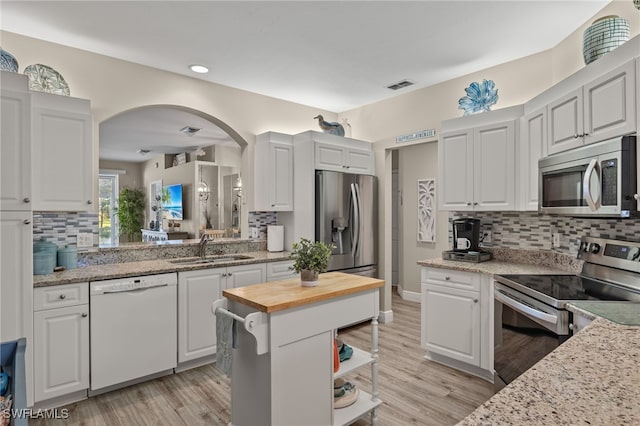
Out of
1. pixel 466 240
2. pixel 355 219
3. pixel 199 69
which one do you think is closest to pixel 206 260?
pixel 355 219

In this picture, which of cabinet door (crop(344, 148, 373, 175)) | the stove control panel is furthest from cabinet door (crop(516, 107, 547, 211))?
cabinet door (crop(344, 148, 373, 175))

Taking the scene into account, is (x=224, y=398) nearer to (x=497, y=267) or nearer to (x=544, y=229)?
(x=497, y=267)

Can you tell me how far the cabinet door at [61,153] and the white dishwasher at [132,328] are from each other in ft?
2.31

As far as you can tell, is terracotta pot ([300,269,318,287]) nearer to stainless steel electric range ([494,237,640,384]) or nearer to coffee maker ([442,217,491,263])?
stainless steel electric range ([494,237,640,384])

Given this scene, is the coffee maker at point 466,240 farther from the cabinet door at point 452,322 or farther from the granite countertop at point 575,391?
the granite countertop at point 575,391

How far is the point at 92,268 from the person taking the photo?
9.45 feet

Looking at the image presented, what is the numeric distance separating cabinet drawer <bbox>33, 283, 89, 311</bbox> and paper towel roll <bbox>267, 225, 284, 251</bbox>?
6.28 ft

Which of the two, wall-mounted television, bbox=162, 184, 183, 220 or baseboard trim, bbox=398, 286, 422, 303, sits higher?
wall-mounted television, bbox=162, 184, 183, 220

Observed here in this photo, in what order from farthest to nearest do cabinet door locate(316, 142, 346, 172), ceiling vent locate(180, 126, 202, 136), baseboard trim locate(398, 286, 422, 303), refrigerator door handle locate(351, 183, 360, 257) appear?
ceiling vent locate(180, 126, 202, 136) < baseboard trim locate(398, 286, 422, 303) < refrigerator door handle locate(351, 183, 360, 257) < cabinet door locate(316, 142, 346, 172)

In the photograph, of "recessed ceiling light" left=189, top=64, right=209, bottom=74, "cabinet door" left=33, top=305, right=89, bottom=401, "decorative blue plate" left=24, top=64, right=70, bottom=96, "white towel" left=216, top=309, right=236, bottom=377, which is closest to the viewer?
"white towel" left=216, top=309, right=236, bottom=377

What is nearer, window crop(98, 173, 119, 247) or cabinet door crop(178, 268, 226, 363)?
cabinet door crop(178, 268, 226, 363)

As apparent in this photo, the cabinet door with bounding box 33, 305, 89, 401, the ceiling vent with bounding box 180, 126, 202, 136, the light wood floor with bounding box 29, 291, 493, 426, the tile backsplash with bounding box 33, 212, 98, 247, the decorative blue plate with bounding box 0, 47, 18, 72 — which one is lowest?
the light wood floor with bounding box 29, 291, 493, 426

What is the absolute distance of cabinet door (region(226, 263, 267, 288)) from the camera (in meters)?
3.29

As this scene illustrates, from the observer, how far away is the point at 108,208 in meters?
9.25
